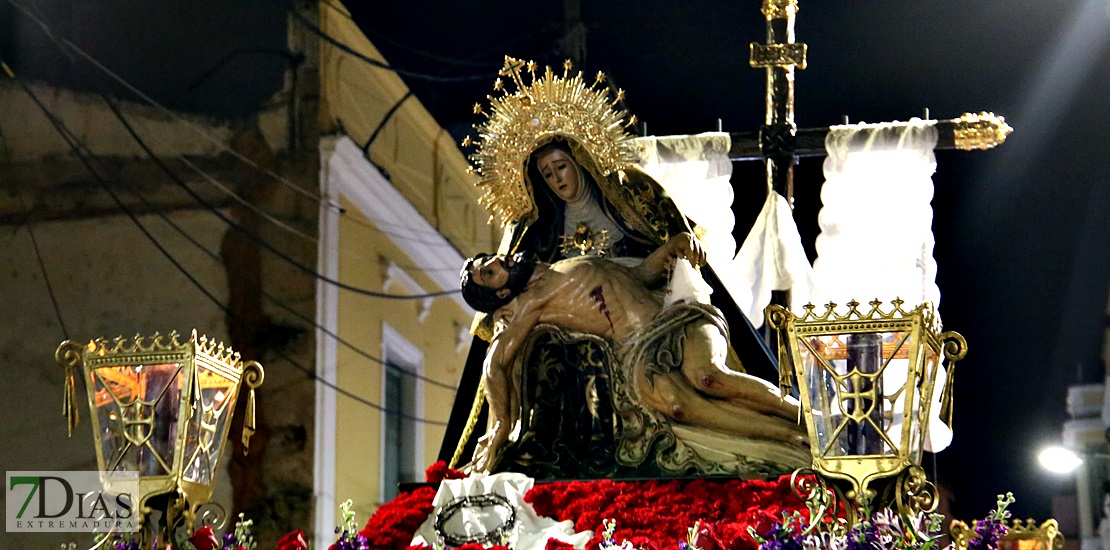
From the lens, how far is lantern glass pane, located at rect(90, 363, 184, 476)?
4066 mm

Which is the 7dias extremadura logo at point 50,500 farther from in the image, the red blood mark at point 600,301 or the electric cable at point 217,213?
the red blood mark at point 600,301

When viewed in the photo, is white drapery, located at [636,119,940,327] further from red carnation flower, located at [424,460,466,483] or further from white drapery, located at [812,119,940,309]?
red carnation flower, located at [424,460,466,483]

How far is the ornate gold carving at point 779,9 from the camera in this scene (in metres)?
6.11

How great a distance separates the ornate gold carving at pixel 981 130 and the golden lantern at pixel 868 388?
2.14 meters

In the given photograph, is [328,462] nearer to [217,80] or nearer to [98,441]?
[217,80]

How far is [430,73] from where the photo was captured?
1002 cm

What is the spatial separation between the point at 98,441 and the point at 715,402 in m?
1.54

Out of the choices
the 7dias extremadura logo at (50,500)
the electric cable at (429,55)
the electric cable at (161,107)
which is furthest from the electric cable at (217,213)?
the 7dias extremadura logo at (50,500)

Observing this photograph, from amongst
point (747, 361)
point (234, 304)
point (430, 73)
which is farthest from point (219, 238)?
point (747, 361)

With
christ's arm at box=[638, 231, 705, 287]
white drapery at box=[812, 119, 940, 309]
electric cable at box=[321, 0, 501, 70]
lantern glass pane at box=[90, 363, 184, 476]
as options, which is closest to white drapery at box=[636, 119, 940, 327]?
white drapery at box=[812, 119, 940, 309]

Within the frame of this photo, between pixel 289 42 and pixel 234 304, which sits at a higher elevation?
pixel 289 42

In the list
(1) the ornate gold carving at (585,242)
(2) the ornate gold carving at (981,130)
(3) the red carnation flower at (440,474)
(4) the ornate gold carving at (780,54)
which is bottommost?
(3) the red carnation flower at (440,474)

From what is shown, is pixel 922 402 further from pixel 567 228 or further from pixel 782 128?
pixel 782 128

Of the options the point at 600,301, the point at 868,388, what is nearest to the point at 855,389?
the point at 868,388
